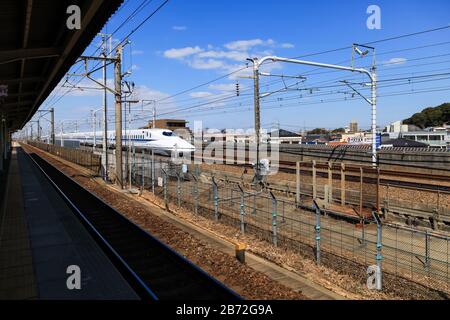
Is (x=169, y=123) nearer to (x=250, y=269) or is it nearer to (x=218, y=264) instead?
(x=218, y=264)

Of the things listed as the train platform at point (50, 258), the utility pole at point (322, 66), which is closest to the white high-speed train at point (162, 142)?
the utility pole at point (322, 66)

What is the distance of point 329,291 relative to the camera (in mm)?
8359

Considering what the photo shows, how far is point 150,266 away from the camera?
990cm

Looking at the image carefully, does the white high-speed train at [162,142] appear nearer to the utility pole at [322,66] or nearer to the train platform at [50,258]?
the utility pole at [322,66]

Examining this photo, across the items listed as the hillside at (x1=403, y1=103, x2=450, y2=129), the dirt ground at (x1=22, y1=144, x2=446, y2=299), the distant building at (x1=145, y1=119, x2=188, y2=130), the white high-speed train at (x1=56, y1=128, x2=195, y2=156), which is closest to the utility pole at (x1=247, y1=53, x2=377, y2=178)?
the dirt ground at (x1=22, y1=144, x2=446, y2=299)

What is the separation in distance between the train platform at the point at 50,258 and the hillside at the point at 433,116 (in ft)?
323

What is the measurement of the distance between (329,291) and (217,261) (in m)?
3.01

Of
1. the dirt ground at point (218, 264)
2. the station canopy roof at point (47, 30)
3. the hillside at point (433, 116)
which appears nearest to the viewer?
the dirt ground at point (218, 264)

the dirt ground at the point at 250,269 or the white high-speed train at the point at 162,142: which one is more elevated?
the white high-speed train at the point at 162,142

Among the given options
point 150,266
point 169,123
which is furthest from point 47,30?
point 169,123

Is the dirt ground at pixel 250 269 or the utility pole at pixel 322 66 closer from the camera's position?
the dirt ground at pixel 250 269

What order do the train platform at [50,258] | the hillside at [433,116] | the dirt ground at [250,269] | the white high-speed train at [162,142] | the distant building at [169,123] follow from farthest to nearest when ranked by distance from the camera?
the distant building at [169,123] → the hillside at [433,116] → the white high-speed train at [162,142] → the dirt ground at [250,269] → the train platform at [50,258]

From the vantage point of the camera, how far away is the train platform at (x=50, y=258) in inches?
310
